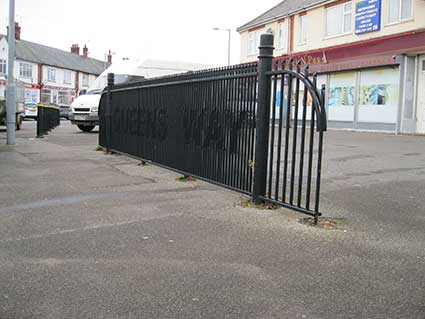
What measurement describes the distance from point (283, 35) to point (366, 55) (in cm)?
840

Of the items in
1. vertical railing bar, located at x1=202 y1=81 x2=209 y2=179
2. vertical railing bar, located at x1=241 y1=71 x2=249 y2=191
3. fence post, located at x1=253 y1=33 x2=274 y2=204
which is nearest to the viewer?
fence post, located at x1=253 y1=33 x2=274 y2=204

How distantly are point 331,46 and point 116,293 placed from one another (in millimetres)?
24686

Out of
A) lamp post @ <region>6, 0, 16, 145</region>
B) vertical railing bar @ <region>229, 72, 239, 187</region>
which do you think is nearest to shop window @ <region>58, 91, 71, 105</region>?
lamp post @ <region>6, 0, 16, 145</region>

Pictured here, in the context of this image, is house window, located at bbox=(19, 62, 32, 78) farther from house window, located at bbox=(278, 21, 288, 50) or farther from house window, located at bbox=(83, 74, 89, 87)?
house window, located at bbox=(278, 21, 288, 50)

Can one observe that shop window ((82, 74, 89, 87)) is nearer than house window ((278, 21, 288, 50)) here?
No

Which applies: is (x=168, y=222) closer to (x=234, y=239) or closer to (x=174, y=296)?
(x=234, y=239)

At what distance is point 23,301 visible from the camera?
356 centimetres

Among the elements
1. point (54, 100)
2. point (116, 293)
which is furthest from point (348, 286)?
point (54, 100)

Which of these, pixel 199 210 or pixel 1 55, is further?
pixel 1 55

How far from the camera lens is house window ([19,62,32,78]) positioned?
2351 inches

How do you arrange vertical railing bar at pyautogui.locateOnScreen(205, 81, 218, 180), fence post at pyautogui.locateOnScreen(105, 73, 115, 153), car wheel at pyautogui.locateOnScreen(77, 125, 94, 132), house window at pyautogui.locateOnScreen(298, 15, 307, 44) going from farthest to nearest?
house window at pyautogui.locateOnScreen(298, 15, 307, 44) → car wheel at pyautogui.locateOnScreen(77, 125, 94, 132) → fence post at pyautogui.locateOnScreen(105, 73, 115, 153) → vertical railing bar at pyautogui.locateOnScreen(205, 81, 218, 180)

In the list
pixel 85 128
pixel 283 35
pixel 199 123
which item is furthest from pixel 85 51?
pixel 199 123

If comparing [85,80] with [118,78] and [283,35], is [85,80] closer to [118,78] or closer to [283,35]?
[283,35]

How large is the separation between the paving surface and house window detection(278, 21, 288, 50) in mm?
23537
